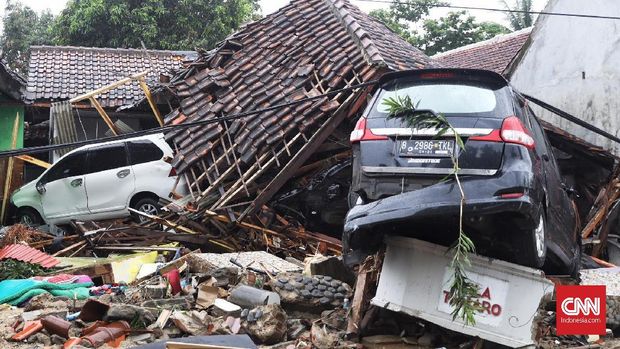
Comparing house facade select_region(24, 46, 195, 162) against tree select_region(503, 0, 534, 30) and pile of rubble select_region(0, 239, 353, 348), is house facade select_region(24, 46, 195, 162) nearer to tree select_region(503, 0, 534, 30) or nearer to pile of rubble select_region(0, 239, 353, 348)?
pile of rubble select_region(0, 239, 353, 348)

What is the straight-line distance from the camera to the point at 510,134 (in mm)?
5133

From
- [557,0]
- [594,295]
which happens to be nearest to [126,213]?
[594,295]

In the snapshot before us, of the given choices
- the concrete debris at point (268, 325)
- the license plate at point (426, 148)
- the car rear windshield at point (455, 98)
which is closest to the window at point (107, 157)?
the concrete debris at point (268, 325)

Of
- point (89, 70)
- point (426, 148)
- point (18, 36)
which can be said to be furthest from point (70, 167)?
point (18, 36)

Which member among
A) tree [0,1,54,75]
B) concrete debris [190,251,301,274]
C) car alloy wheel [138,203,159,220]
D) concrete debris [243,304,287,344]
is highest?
tree [0,1,54,75]

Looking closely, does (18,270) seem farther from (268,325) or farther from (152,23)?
(152,23)

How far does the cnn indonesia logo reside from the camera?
5.73 meters

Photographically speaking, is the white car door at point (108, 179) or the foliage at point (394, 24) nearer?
the white car door at point (108, 179)

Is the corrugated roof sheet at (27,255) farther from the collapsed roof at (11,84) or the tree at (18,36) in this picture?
the tree at (18,36)

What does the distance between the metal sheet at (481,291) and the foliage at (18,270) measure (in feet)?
16.8

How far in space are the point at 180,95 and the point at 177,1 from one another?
12.9 meters

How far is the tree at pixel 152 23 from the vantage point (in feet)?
80.1

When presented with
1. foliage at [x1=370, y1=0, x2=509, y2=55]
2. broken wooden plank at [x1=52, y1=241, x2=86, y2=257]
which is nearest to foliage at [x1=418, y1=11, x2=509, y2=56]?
foliage at [x1=370, y1=0, x2=509, y2=55]

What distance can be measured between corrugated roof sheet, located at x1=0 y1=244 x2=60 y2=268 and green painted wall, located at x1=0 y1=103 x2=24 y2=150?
330 inches
